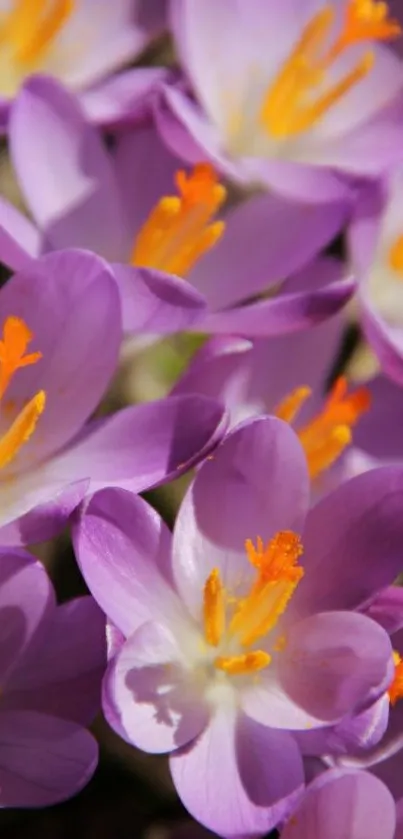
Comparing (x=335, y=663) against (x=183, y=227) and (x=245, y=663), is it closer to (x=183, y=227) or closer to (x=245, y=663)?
(x=245, y=663)

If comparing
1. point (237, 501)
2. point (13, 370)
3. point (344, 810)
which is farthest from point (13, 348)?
point (344, 810)

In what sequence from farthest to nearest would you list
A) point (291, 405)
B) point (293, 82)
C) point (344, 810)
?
point (293, 82)
point (291, 405)
point (344, 810)

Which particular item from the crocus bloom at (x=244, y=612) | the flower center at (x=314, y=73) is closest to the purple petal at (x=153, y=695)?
the crocus bloom at (x=244, y=612)

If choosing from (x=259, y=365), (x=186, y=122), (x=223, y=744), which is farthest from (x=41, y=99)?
(x=223, y=744)

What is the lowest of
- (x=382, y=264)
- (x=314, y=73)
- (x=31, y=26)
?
(x=382, y=264)

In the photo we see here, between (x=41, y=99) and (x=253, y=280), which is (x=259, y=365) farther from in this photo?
(x=41, y=99)

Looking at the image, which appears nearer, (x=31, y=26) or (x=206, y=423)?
(x=206, y=423)

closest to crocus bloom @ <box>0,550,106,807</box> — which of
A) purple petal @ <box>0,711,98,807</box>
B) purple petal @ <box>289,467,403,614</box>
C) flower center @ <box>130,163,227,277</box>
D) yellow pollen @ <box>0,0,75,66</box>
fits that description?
purple petal @ <box>0,711,98,807</box>

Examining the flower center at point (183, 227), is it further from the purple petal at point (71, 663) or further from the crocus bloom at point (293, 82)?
the purple petal at point (71, 663)

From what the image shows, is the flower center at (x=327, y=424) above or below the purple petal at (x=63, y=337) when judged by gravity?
below
